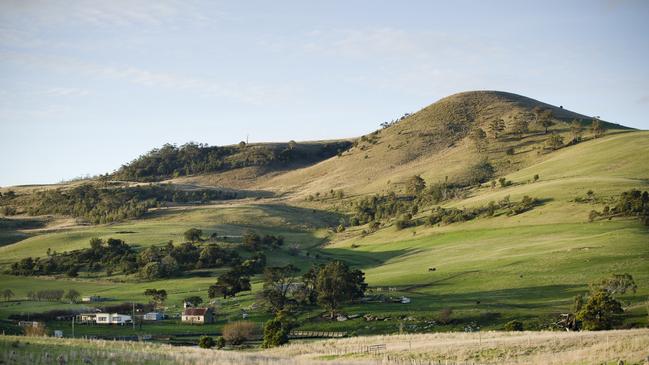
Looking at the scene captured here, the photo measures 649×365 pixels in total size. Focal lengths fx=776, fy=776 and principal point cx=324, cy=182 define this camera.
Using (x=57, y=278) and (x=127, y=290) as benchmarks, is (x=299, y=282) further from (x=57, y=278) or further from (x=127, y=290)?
(x=57, y=278)

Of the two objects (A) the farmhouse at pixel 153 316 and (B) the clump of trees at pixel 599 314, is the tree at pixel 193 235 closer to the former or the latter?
(A) the farmhouse at pixel 153 316

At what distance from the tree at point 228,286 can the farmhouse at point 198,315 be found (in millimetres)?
14337

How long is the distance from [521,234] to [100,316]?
72714mm

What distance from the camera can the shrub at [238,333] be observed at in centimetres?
7638

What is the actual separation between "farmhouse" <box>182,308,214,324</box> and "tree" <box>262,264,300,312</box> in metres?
8.04

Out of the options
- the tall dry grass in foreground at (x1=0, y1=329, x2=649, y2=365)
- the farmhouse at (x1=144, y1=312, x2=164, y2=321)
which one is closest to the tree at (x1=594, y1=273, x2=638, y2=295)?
the tall dry grass in foreground at (x1=0, y1=329, x2=649, y2=365)

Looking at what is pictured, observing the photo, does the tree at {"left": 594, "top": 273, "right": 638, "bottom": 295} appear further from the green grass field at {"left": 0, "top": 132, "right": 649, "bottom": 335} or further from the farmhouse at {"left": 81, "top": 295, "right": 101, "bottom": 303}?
the farmhouse at {"left": 81, "top": 295, "right": 101, "bottom": 303}

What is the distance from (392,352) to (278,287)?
55.4 meters

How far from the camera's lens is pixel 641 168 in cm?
16650

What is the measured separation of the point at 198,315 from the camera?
9281 centimetres

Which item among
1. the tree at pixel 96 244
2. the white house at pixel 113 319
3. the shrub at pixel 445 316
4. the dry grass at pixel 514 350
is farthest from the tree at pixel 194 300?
the dry grass at pixel 514 350

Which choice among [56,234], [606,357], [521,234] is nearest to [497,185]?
[521,234]

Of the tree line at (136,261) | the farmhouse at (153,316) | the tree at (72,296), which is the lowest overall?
the farmhouse at (153,316)

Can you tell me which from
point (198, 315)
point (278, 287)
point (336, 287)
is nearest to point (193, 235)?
point (278, 287)
